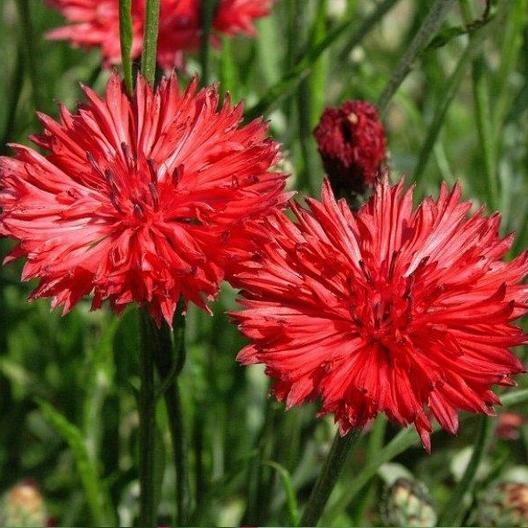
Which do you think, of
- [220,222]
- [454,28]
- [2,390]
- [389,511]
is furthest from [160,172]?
[2,390]

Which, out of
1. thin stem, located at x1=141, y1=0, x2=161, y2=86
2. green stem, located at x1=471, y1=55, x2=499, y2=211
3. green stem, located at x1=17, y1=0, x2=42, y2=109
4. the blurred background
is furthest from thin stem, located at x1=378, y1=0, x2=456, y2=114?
green stem, located at x1=17, y1=0, x2=42, y2=109

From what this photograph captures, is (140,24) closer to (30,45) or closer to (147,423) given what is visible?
(30,45)

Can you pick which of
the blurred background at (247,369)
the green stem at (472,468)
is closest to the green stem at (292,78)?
the blurred background at (247,369)

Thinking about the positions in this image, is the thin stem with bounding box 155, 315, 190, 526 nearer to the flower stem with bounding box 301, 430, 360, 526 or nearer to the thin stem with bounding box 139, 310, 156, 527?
the thin stem with bounding box 139, 310, 156, 527

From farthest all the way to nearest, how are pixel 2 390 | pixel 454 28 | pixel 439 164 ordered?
pixel 2 390 → pixel 439 164 → pixel 454 28

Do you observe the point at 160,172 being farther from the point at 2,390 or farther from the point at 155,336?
the point at 2,390

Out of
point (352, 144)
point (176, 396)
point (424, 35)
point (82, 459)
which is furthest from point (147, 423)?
point (424, 35)
